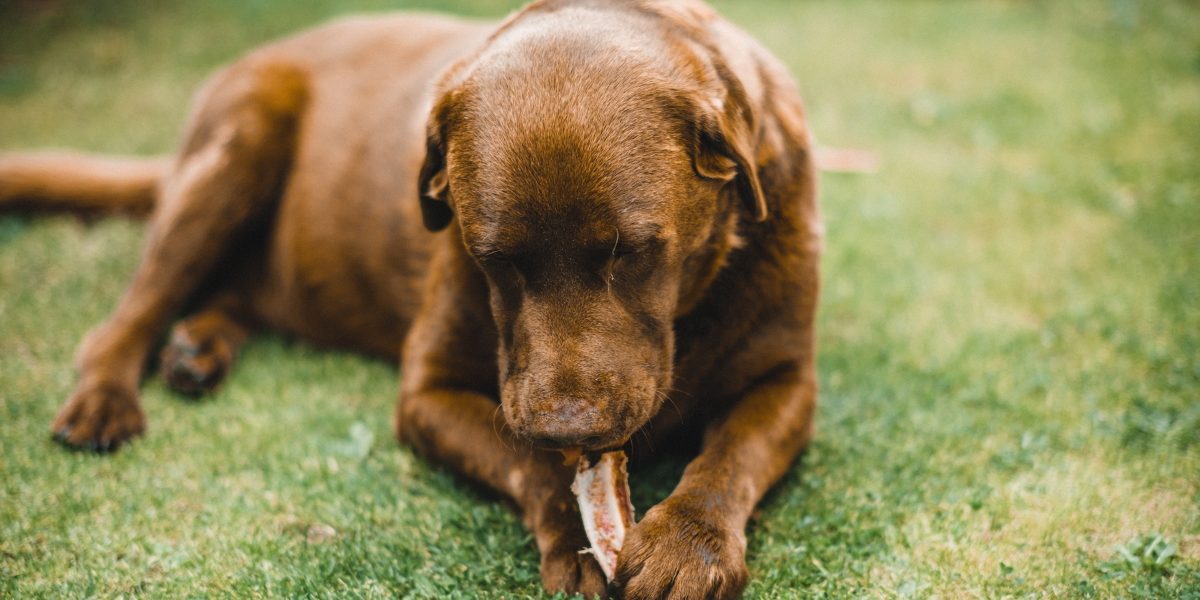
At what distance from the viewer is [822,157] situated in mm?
5906

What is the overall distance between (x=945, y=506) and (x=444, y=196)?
173cm

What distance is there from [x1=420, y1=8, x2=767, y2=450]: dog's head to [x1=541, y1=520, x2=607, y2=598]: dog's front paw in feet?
1.13

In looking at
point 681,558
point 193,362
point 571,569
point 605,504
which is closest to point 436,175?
point 605,504

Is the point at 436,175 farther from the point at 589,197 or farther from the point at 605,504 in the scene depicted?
the point at 605,504

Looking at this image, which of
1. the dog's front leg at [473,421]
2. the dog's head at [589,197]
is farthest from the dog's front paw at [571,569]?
the dog's head at [589,197]

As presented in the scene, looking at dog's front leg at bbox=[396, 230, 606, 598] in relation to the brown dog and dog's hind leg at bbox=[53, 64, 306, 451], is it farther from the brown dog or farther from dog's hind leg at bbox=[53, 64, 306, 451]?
dog's hind leg at bbox=[53, 64, 306, 451]

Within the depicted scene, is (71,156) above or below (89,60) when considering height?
above

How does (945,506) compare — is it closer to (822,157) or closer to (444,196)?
(444,196)

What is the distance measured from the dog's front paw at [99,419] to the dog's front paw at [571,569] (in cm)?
170

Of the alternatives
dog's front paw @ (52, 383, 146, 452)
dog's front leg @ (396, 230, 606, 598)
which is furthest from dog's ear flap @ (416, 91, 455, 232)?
dog's front paw @ (52, 383, 146, 452)

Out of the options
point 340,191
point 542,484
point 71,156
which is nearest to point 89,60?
point 71,156

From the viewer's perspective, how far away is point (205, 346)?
3838 mm

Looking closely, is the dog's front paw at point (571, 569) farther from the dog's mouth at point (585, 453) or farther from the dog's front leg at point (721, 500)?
the dog's mouth at point (585, 453)

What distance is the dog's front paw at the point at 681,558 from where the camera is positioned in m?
2.27
